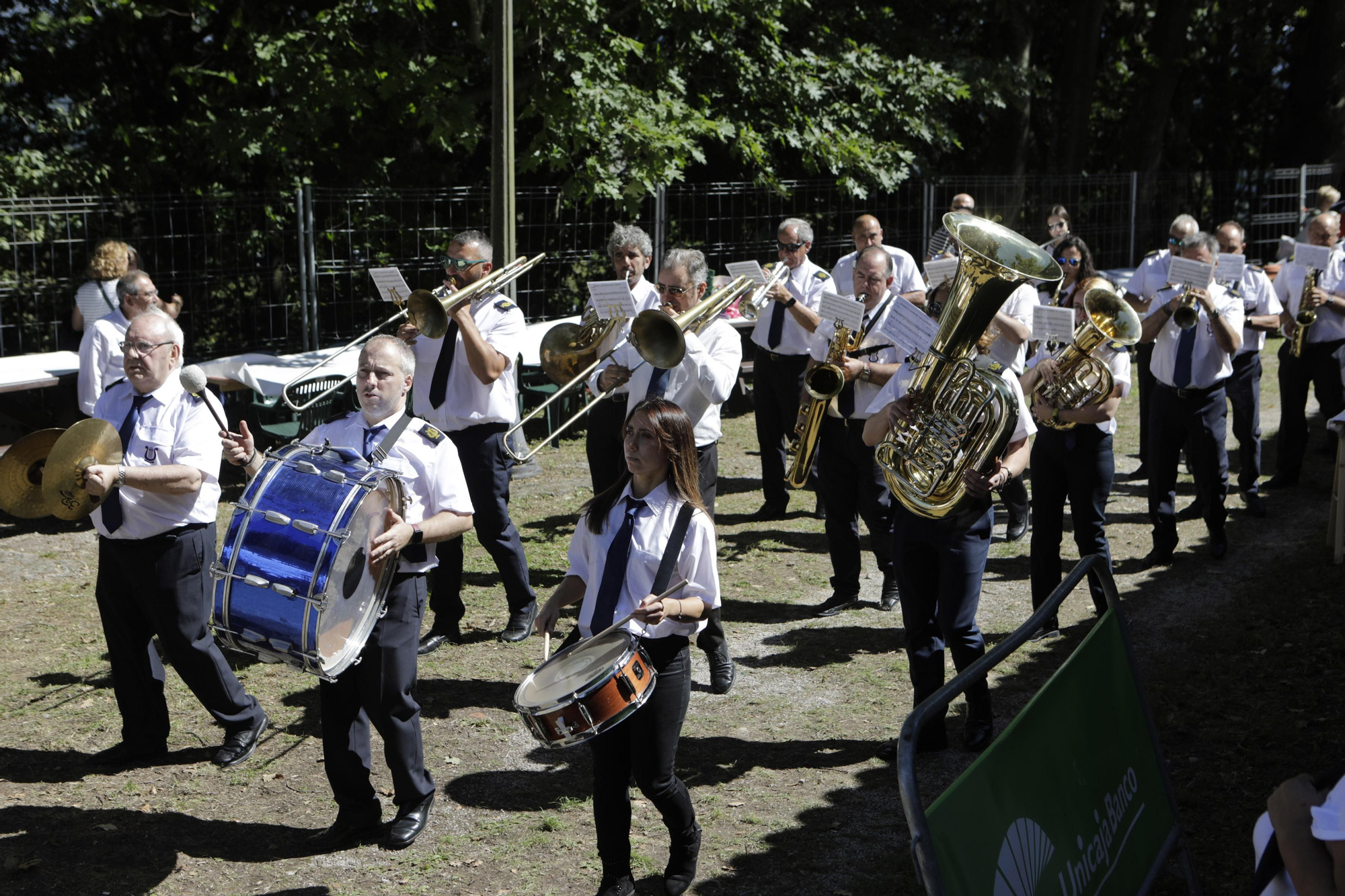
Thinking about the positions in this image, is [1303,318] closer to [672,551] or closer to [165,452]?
[672,551]

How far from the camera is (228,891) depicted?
13.9 ft

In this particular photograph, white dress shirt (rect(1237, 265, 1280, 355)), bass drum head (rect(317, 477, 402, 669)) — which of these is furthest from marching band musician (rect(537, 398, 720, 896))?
white dress shirt (rect(1237, 265, 1280, 355))

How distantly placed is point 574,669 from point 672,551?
49 centimetres

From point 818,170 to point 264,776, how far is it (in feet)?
36.9

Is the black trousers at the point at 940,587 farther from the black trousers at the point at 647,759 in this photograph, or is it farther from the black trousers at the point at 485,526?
the black trousers at the point at 485,526

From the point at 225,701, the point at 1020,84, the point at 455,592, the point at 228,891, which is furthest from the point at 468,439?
the point at 1020,84

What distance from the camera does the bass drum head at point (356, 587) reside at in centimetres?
405

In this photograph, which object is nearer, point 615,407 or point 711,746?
point 711,746

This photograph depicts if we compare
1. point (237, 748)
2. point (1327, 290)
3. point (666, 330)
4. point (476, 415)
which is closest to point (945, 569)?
point (666, 330)

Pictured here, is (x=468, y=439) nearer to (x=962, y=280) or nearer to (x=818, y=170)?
(x=962, y=280)

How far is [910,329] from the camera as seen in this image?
4.95 metres

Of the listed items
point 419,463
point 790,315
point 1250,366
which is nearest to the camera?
point 419,463

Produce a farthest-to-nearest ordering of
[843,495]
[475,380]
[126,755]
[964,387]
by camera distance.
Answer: [843,495], [475,380], [126,755], [964,387]

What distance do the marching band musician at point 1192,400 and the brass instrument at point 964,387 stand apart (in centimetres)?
323
